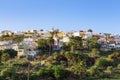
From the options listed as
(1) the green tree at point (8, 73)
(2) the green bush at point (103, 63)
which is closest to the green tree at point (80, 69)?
(2) the green bush at point (103, 63)

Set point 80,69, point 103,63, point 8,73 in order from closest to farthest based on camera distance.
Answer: point 8,73 < point 80,69 < point 103,63

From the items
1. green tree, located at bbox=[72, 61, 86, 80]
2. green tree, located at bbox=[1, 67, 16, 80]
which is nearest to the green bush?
green tree, located at bbox=[72, 61, 86, 80]

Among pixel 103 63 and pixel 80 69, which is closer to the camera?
pixel 80 69

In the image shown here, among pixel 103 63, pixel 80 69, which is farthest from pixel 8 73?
pixel 103 63

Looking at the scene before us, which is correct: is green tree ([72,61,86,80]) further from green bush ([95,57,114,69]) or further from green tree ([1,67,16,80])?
green tree ([1,67,16,80])

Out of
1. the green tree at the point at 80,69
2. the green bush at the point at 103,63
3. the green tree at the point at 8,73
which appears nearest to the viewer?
the green tree at the point at 8,73

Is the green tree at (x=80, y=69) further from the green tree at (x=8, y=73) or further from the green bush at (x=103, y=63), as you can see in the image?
the green tree at (x=8, y=73)

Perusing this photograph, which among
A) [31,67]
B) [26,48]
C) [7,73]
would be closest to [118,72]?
[31,67]

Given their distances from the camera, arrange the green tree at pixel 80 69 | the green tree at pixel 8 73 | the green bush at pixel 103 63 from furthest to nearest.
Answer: the green bush at pixel 103 63 → the green tree at pixel 80 69 → the green tree at pixel 8 73

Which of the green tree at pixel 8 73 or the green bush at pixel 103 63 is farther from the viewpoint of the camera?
the green bush at pixel 103 63

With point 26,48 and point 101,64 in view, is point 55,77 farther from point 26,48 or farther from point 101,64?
point 26,48

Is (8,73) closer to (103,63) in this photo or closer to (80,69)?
(80,69)
